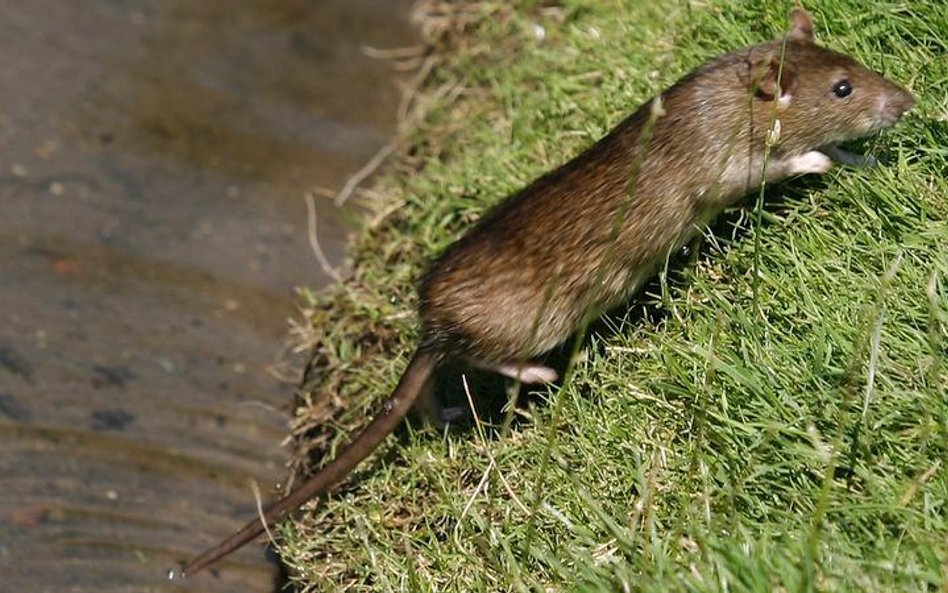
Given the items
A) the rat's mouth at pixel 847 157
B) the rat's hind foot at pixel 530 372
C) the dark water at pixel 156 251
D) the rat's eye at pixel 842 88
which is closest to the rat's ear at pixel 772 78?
the rat's eye at pixel 842 88

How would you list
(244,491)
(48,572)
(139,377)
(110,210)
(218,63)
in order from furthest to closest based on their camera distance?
1. (218,63)
2. (110,210)
3. (139,377)
4. (244,491)
5. (48,572)

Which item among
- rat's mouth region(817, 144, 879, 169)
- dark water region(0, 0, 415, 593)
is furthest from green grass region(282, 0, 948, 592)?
dark water region(0, 0, 415, 593)

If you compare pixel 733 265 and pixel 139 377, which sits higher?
pixel 733 265

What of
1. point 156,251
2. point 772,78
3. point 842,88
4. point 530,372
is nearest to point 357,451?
point 530,372

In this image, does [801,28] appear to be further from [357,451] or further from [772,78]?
[357,451]

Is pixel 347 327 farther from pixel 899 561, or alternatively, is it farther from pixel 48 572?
pixel 899 561

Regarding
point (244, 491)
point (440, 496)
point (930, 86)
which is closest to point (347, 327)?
A: point (244, 491)

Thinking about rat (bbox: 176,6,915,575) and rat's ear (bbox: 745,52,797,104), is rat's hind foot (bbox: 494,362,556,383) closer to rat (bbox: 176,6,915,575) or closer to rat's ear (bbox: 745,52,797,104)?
rat (bbox: 176,6,915,575)
